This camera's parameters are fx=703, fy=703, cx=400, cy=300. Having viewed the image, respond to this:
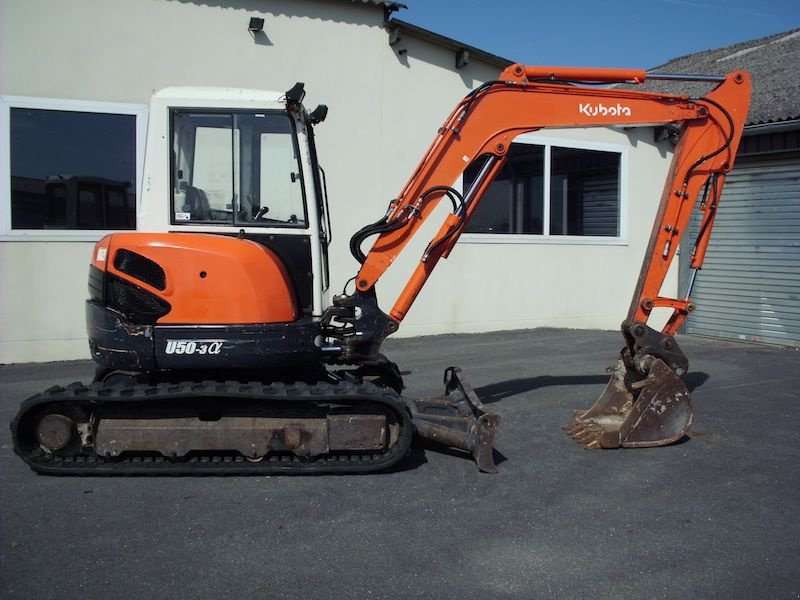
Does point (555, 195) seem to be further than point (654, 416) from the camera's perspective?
Yes

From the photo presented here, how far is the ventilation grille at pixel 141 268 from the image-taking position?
4758mm

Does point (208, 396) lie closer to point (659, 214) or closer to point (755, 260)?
point (659, 214)

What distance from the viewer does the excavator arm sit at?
552cm

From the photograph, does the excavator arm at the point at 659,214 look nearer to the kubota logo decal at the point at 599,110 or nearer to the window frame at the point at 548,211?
the kubota logo decal at the point at 599,110

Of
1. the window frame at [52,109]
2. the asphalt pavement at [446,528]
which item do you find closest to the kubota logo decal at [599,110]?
the asphalt pavement at [446,528]

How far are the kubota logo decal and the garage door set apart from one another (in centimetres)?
671

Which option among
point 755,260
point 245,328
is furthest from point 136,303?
point 755,260

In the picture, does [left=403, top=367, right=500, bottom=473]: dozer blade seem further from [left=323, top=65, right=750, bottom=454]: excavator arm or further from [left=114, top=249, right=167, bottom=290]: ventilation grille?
[left=114, top=249, right=167, bottom=290]: ventilation grille

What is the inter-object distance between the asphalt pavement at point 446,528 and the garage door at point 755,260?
19.0 ft

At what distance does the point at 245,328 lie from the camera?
15.7 ft

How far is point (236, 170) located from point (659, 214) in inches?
142

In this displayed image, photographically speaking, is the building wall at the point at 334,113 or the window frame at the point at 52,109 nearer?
the window frame at the point at 52,109

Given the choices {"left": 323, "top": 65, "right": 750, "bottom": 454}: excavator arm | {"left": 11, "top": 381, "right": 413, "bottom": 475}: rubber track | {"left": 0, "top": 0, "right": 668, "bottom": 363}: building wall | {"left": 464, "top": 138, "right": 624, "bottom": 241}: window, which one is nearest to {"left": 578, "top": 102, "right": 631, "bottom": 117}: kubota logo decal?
{"left": 323, "top": 65, "right": 750, "bottom": 454}: excavator arm

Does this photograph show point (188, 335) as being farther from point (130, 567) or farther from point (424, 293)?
point (424, 293)
